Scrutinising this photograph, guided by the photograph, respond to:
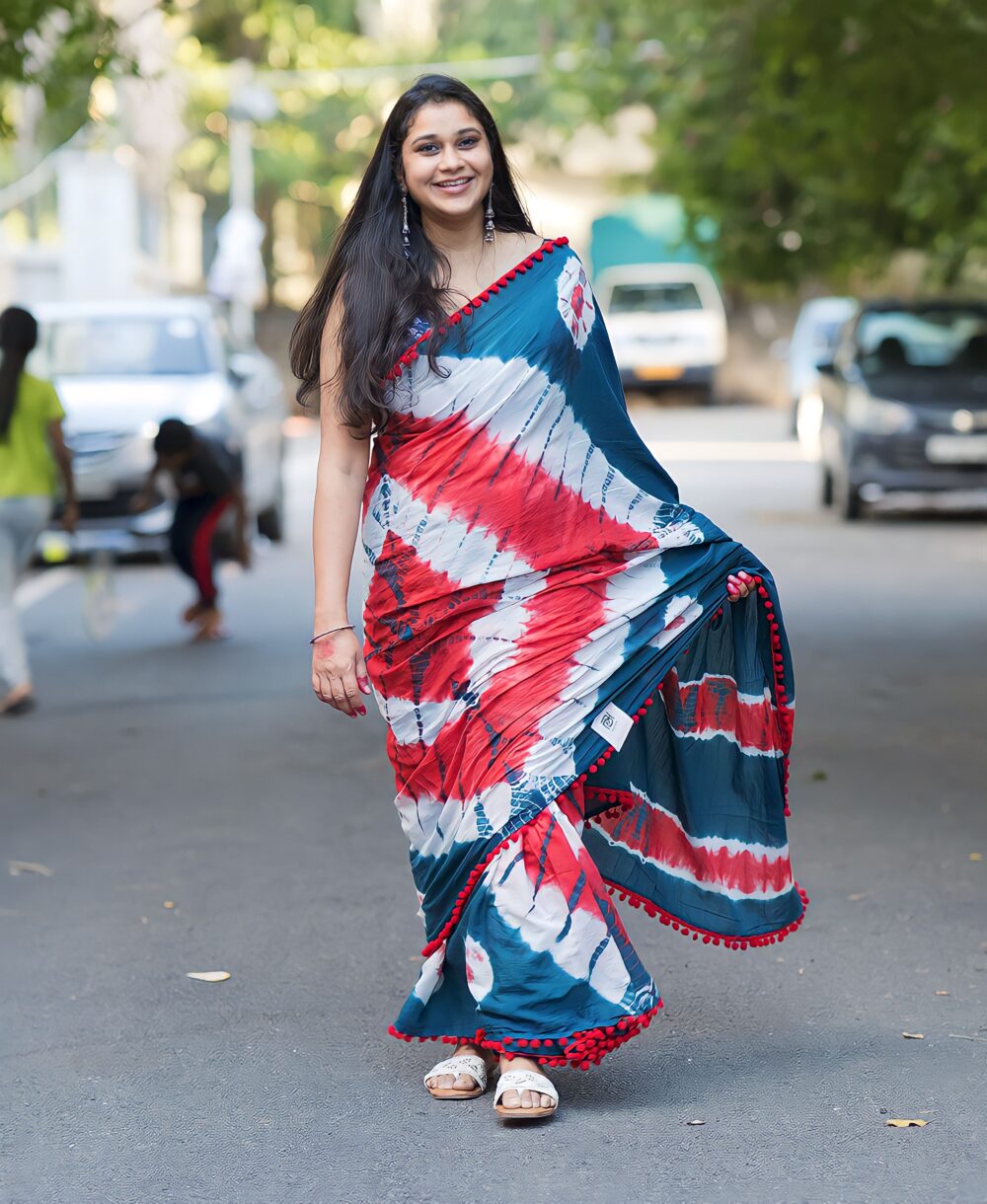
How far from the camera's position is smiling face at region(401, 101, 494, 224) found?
4.25m

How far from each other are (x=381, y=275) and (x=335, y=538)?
530 millimetres

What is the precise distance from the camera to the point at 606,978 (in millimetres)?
4055

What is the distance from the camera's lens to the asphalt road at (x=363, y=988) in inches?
155

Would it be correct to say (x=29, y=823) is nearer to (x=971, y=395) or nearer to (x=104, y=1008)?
→ (x=104, y=1008)

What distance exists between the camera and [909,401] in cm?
1728

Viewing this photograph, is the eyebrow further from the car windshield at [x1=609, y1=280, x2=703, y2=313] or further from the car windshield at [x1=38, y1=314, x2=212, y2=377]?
the car windshield at [x1=609, y1=280, x2=703, y2=313]

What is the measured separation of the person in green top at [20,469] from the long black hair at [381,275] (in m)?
5.32

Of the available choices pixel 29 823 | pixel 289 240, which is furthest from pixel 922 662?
pixel 289 240

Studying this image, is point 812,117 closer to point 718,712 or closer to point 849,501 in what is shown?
point 849,501

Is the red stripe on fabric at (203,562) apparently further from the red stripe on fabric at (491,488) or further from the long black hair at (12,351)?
the red stripe on fabric at (491,488)

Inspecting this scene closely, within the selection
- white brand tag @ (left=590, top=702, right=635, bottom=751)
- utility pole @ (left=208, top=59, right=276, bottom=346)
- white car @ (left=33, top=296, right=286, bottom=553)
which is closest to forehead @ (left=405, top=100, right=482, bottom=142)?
white brand tag @ (left=590, top=702, right=635, bottom=751)

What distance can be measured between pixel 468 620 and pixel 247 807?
11.0 feet

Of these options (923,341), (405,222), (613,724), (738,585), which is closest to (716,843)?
(613,724)

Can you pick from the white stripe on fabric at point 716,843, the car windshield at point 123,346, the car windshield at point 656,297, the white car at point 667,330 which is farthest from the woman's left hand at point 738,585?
the car windshield at point 656,297
